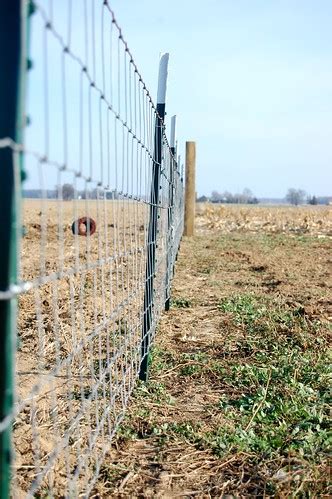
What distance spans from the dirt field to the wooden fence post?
9176mm

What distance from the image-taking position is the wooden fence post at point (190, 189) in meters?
15.5

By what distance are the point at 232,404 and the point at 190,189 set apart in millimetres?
12696

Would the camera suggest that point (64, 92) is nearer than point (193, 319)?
Yes

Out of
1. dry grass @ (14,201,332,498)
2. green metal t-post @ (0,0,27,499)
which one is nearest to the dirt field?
dry grass @ (14,201,332,498)

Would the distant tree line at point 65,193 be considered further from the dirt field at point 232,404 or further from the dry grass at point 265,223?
the dry grass at point 265,223

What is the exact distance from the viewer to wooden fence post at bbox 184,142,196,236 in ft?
50.8

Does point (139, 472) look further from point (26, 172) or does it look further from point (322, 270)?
point (322, 270)

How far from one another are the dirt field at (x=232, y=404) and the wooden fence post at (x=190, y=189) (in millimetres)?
9176

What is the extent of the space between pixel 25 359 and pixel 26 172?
278cm

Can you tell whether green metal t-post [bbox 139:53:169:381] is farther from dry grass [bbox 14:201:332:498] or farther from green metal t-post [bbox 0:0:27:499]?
green metal t-post [bbox 0:0:27:499]

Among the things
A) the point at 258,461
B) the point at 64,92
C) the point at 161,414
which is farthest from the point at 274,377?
the point at 64,92

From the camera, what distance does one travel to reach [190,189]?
51.7ft

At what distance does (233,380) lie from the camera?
365 cm

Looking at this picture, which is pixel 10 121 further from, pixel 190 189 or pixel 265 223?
pixel 265 223
